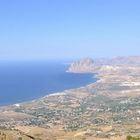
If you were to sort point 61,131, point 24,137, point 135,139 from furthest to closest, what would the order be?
point 61,131
point 24,137
point 135,139

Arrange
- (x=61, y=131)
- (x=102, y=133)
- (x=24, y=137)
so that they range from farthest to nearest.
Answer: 1. (x=61, y=131)
2. (x=102, y=133)
3. (x=24, y=137)

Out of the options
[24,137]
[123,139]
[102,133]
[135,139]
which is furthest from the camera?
[102,133]

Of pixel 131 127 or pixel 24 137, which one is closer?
pixel 24 137

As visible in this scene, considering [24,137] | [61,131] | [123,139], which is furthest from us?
[61,131]

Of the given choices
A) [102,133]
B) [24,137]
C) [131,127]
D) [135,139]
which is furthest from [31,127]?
[135,139]

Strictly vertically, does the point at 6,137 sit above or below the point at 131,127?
above

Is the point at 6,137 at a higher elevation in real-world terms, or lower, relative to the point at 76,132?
higher

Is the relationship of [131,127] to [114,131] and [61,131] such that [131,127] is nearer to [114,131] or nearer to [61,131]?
[114,131]

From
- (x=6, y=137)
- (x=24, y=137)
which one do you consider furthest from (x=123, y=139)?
(x=6, y=137)

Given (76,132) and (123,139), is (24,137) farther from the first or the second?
(76,132)
